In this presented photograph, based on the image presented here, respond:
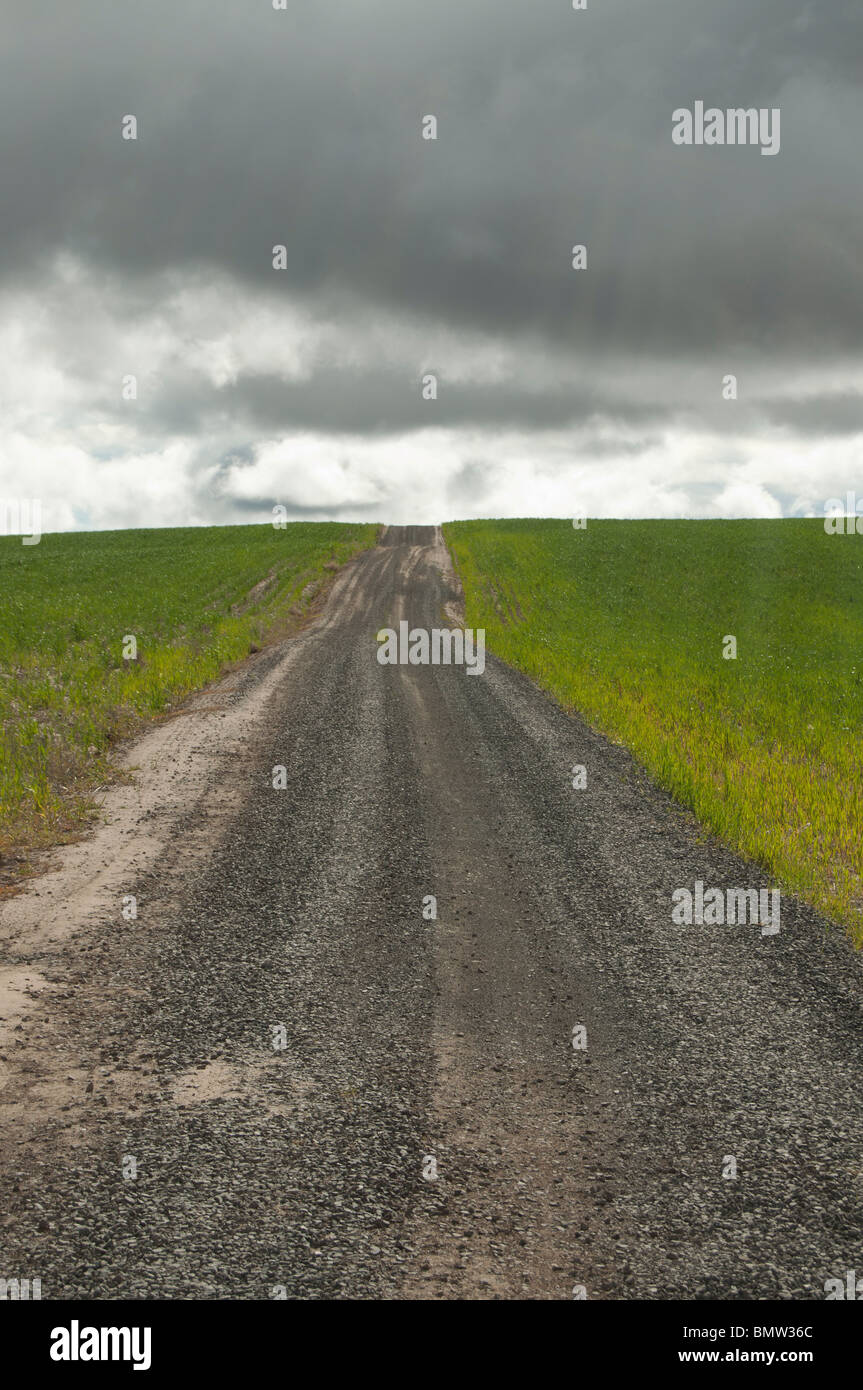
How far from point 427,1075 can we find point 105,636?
2170 centimetres

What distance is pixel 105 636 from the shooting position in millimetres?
24531

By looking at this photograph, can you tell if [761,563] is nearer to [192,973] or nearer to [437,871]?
[437,871]

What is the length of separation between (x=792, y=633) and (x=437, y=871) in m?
24.8

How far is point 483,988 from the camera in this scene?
6.38m
